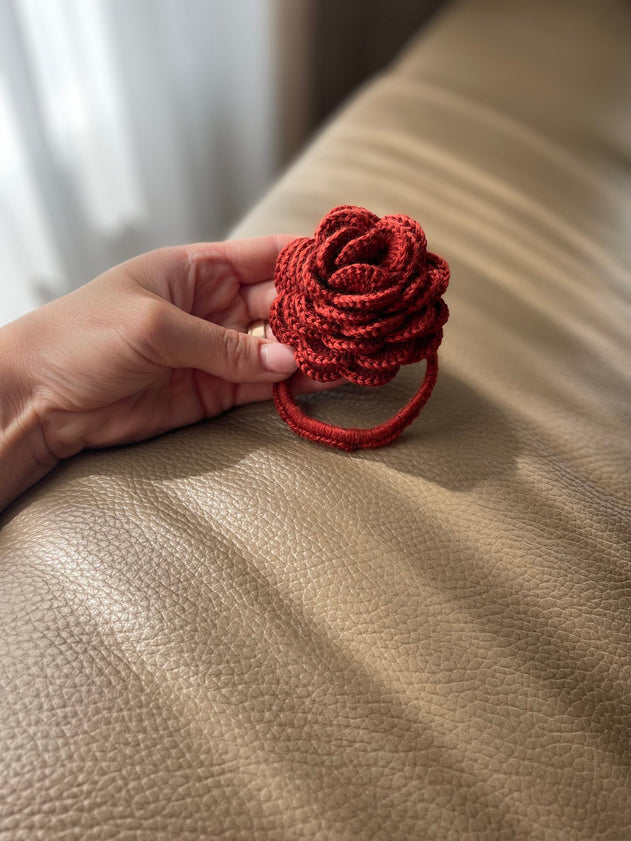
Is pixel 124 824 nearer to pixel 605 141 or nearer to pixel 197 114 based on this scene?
pixel 605 141

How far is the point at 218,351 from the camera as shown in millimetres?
622

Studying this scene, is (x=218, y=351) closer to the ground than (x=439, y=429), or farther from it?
farther from it

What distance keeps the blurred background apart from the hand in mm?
507

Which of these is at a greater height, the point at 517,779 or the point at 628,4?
the point at 628,4

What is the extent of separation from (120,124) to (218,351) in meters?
0.75

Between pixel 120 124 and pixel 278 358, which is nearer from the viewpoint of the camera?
pixel 278 358

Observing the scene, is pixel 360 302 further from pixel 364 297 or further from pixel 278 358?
pixel 278 358

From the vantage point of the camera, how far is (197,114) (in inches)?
53.1

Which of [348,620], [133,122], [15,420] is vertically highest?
[133,122]

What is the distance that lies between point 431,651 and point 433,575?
0.06 metres

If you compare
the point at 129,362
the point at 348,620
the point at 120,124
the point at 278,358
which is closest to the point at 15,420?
the point at 129,362

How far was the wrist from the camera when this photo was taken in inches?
24.3

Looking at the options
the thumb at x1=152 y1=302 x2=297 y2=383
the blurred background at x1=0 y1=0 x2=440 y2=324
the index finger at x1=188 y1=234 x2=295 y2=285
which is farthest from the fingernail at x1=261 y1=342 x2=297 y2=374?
the blurred background at x1=0 y1=0 x2=440 y2=324

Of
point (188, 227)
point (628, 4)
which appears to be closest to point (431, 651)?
point (188, 227)
